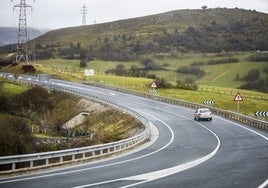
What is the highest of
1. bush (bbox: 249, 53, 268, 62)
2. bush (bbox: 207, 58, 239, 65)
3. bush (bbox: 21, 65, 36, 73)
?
bush (bbox: 249, 53, 268, 62)

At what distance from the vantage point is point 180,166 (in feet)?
65.1

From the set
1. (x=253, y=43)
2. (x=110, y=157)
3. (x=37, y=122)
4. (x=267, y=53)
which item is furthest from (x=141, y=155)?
(x=253, y=43)

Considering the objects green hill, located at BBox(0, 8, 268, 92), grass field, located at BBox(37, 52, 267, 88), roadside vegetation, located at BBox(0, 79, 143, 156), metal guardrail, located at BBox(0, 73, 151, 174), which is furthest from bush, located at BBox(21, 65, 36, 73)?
metal guardrail, located at BBox(0, 73, 151, 174)

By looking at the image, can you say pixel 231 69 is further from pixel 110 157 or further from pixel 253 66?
pixel 110 157

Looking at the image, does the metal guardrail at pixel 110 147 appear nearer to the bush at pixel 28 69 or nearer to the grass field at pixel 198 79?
Answer: the grass field at pixel 198 79

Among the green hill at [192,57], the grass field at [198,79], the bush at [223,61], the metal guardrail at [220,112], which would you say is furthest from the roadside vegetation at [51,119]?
the bush at [223,61]

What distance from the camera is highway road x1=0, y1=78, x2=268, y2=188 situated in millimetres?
15539

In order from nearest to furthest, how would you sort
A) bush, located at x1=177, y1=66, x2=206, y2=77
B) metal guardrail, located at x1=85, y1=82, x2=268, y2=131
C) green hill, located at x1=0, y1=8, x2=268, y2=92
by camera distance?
1. metal guardrail, located at x1=85, y1=82, x2=268, y2=131
2. green hill, located at x1=0, y1=8, x2=268, y2=92
3. bush, located at x1=177, y1=66, x2=206, y2=77

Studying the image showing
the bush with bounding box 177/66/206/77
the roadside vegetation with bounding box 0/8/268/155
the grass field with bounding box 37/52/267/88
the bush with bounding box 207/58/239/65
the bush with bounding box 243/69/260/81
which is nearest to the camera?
the roadside vegetation with bounding box 0/8/268/155

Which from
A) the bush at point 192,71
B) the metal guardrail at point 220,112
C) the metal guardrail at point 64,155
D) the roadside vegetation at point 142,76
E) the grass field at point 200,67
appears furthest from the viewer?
the bush at point 192,71

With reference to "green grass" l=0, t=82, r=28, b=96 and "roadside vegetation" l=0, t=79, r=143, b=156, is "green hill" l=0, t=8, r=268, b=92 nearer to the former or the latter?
"green grass" l=0, t=82, r=28, b=96

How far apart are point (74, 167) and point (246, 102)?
58168 millimetres

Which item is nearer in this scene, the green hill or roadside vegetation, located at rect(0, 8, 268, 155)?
roadside vegetation, located at rect(0, 8, 268, 155)

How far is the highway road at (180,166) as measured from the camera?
51.0 ft
